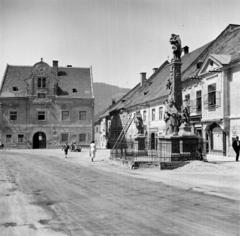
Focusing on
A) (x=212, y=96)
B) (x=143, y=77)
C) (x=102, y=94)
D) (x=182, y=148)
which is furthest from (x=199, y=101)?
(x=102, y=94)

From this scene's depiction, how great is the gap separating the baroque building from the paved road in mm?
42253

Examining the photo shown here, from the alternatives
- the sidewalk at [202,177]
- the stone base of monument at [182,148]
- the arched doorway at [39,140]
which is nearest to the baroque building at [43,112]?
the arched doorway at [39,140]

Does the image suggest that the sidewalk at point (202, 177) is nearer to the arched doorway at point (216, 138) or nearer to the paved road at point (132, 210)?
the paved road at point (132, 210)

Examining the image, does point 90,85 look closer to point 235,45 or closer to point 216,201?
point 235,45

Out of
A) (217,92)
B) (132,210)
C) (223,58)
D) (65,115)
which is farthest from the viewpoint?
(65,115)

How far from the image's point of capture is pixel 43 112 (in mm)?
55156

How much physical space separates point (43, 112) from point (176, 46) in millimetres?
36704

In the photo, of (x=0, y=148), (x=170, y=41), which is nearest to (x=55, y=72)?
(x=0, y=148)

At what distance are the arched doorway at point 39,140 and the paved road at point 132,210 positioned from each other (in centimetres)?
4271

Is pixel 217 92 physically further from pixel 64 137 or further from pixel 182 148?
pixel 64 137

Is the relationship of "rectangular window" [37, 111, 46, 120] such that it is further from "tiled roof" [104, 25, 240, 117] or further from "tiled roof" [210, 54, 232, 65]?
"tiled roof" [210, 54, 232, 65]

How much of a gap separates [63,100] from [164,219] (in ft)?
162

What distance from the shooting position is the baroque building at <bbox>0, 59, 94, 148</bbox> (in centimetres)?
5391

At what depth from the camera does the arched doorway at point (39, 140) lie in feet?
180
